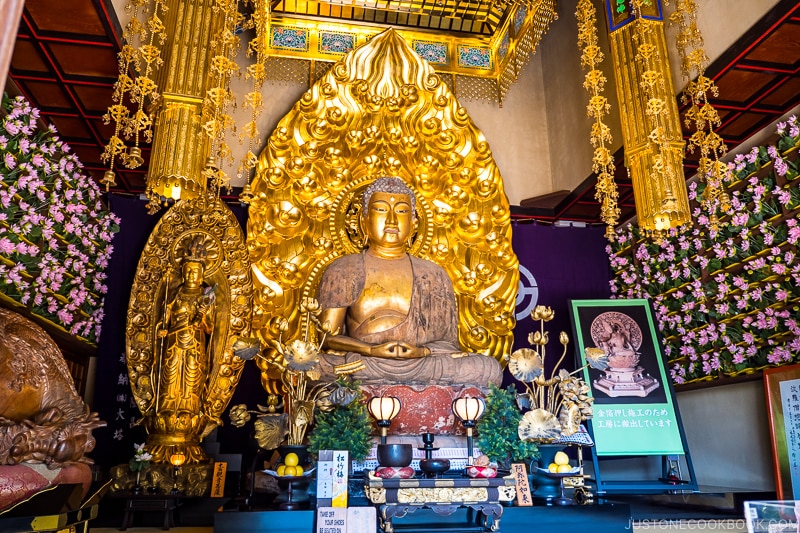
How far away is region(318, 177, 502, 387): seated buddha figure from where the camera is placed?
509 cm

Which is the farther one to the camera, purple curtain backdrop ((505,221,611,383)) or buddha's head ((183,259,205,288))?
purple curtain backdrop ((505,221,611,383))

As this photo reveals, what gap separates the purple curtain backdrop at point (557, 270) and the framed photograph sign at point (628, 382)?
0.82 meters

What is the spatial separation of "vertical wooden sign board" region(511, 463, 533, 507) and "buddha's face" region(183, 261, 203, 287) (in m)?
3.32

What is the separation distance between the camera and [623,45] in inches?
199

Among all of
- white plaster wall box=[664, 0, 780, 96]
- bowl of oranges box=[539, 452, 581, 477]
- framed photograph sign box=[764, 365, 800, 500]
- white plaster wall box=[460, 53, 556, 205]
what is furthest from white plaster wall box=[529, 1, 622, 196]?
bowl of oranges box=[539, 452, 581, 477]

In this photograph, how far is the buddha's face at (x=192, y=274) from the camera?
557cm

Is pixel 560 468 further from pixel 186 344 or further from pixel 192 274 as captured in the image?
pixel 192 274

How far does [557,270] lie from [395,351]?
259 cm

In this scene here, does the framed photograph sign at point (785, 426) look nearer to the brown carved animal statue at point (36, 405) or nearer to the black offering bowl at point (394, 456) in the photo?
the black offering bowl at point (394, 456)

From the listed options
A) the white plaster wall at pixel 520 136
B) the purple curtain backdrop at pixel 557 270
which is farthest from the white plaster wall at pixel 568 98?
the purple curtain backdrop at pixel 557 270

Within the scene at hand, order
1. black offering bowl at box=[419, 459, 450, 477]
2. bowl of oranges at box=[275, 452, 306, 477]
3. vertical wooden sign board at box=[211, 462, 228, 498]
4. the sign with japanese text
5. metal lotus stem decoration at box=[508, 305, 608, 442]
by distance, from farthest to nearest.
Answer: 1. vertical wooden sign board at box=[211, 462, 228, 498]
2. metal lotus stem decoration at box=[508, 305, 608, 442]
3. bowl of oranges at box=[275, 452, 306, 477]
4. black offering bowl at box=[419, 459, 450, 477]
5. the sign with japanese text

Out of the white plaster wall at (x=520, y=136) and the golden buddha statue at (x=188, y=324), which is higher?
the white plaster wall at (x=520, y=136)

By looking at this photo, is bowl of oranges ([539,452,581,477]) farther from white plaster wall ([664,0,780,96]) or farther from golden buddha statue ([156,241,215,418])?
white plaster wall ([664,0,780,96])

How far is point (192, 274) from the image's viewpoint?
5578 millimetres
